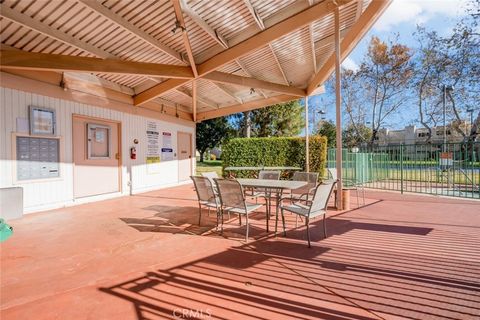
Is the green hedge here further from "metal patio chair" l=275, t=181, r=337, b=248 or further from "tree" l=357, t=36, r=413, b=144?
"tree" l=357, t=36, r=413, b=144

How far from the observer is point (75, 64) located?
493 cm

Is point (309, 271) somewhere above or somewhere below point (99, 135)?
below

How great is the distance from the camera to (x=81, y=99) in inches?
253

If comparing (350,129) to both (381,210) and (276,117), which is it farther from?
(381,210)

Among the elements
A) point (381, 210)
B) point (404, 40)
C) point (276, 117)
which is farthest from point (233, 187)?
point (404, 40)

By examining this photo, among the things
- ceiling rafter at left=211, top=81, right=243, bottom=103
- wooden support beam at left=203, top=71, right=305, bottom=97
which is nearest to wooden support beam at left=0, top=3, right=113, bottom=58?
wooden support beam at left=203, top=71, right=305, bottom=97

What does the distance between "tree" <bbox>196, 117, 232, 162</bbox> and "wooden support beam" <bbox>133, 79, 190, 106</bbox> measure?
12380mm

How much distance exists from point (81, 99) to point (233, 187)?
4.92 m

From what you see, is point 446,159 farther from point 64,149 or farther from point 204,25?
point 64,149

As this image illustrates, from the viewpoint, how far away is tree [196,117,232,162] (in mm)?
20370

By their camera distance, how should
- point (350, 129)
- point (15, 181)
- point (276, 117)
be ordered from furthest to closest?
1. point (350, 129)
2. point (276, 117)
3. point (15, 181)

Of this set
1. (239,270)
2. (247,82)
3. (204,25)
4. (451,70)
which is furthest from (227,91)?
(451,70)

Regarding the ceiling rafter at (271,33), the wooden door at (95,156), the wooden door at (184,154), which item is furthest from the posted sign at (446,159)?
the wooden door at (95,156)

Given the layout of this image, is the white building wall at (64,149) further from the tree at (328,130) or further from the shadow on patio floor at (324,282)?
the tree at (328,130)
